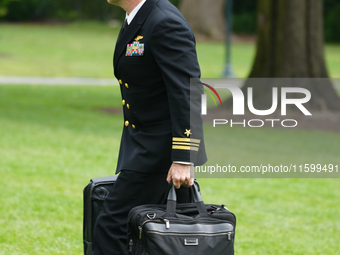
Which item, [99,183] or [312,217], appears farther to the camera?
[312,217]

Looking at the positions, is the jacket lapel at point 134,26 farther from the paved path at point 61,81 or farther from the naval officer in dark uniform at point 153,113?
the paved path at point 61,81

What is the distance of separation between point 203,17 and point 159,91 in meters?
40.0

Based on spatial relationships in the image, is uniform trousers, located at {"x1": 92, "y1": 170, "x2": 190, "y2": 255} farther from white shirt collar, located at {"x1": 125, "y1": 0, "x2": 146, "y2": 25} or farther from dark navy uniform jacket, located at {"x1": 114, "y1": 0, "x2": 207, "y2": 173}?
white shirt collar, located at {"x1": 125, "y1": 0, "x2": 146, "y2": 25}

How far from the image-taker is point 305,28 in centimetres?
1354

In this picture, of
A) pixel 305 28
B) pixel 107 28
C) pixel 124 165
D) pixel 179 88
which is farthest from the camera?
pixel 107 28

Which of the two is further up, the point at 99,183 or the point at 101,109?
the point at 99,183

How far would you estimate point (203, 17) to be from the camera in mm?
42344

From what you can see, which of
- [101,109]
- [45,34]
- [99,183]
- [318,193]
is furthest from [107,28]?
[99,183]

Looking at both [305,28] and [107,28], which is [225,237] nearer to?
[305,28]

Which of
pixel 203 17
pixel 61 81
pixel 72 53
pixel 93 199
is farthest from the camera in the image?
pixel 203 17

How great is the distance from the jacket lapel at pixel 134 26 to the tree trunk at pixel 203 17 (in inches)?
1535

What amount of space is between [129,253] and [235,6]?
146ft

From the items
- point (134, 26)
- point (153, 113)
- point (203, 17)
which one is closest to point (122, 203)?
point (153, 113)
